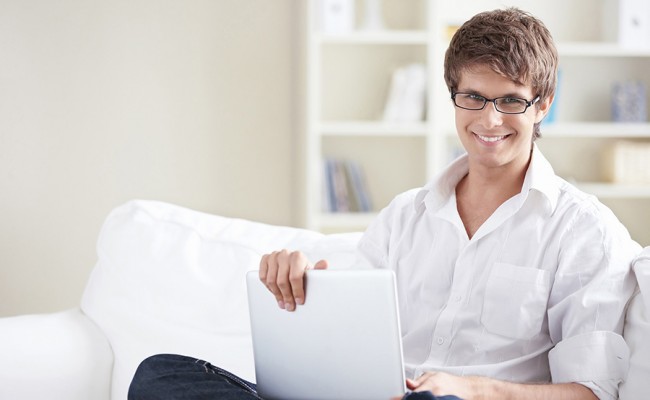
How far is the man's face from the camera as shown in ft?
5.04

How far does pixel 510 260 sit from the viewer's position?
1.54 metres

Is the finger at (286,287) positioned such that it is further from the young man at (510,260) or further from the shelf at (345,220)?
the shelf at (345,220)

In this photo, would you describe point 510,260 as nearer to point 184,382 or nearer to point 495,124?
point 495,124

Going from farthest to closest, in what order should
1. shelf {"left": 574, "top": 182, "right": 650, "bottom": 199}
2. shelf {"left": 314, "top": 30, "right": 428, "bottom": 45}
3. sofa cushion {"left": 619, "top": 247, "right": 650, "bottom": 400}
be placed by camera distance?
shelf {"left": 574, "top": 182, "right": 650, "bottom": 199} → shelf {"left": 314, "top": 30, "right": 428, "bottom": 45} → sofa cushion {"left": 619, "top": 247, "right": 650, "bottom": 400}

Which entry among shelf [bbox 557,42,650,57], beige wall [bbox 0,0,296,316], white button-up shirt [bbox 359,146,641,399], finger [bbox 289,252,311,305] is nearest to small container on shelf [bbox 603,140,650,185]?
shelf [bbox 557,42,650,57]

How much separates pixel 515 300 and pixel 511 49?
418mm

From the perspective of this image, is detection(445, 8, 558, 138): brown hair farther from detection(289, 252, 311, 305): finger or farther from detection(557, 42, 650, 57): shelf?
detection(557, 42, 650, 57): shelf

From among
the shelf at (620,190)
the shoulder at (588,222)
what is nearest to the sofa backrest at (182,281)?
the shoulder at (588,222)

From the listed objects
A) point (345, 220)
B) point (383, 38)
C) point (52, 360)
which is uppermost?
point (383, 38)

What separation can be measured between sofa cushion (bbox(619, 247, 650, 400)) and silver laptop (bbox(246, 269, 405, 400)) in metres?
0.39

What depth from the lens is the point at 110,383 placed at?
198 centimetres

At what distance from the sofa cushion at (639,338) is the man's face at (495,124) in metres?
0.28

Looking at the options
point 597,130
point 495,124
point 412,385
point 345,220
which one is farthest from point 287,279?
point 597,130

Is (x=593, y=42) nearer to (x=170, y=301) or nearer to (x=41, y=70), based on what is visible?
(x=41, y=70)
